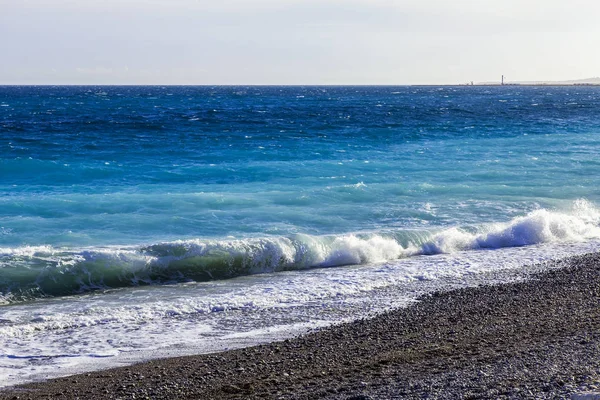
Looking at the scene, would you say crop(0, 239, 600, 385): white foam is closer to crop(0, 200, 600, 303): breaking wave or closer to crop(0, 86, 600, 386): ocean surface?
crop(0, 86, 600, 386): ocean surface

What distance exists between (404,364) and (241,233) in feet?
28.1

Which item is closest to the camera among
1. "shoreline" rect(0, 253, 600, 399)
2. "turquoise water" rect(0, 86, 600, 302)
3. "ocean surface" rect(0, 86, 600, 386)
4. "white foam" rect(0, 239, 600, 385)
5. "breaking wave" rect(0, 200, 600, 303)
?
"shoreline" rect(0, 253, 600, 399)

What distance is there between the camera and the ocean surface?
9.87 meters

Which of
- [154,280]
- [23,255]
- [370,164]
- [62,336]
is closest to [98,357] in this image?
[62,336]

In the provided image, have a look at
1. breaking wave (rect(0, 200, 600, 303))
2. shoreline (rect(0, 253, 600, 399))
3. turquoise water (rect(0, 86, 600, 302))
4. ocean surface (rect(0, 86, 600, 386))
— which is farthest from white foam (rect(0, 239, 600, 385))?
turquoise water (rect(0, 86, 600, 302))

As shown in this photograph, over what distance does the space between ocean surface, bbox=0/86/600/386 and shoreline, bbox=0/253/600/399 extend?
63 centimetres

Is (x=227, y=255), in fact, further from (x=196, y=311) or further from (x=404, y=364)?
(x=404, y=364)

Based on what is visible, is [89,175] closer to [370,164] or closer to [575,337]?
[370,164]

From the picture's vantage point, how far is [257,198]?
64.5 feet

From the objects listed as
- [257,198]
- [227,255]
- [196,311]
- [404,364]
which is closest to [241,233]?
[227,255]

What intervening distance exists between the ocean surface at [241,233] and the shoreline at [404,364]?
2.05 ft

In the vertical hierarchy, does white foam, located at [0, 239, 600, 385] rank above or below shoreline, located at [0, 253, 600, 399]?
below

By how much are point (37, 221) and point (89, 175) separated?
749 cm

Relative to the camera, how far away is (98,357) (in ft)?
27.8
